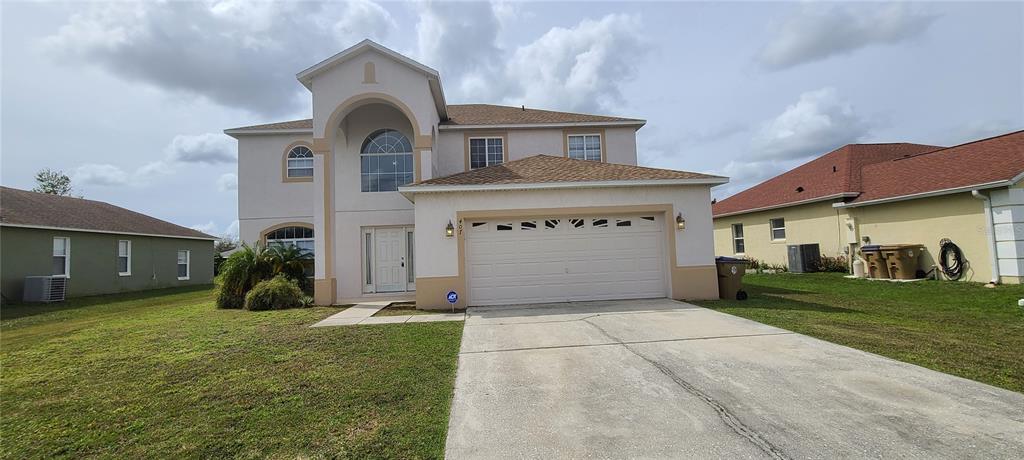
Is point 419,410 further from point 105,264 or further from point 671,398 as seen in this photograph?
point 105,264

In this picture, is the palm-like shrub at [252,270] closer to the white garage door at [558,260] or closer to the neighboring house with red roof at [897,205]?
the white garage door at [558,260]

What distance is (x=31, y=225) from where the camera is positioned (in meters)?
14.7

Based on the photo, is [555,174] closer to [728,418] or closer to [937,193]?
[728,418]

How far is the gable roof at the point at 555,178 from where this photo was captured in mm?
10344

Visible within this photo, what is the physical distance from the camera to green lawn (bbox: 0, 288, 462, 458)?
347 centimetres

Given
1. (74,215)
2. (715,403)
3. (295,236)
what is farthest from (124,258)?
(715,403)

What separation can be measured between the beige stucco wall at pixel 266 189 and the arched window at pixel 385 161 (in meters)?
4.41

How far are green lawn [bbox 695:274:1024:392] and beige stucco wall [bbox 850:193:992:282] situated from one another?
102 cm

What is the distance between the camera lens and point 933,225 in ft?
43.8

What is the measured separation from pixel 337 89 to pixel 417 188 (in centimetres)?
440

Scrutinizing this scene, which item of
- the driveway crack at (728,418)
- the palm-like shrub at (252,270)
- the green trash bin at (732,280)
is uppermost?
the palm-like shrub at (252,270)

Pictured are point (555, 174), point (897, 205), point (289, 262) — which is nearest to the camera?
point (555, 174)

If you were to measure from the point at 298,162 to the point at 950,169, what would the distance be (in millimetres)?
22007

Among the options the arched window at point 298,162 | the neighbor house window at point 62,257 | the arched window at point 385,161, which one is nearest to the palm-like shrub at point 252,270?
the arched window at point 385,161
